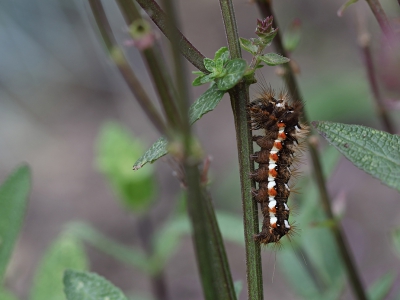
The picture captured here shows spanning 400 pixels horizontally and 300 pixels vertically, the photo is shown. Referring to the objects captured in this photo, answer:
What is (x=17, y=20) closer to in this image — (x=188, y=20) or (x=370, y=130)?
A: (x=188, y=20)

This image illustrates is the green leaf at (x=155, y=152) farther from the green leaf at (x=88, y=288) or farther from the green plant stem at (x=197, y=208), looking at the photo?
the green leaf at (x=88, y=288)

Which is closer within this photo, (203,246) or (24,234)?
(203,246)

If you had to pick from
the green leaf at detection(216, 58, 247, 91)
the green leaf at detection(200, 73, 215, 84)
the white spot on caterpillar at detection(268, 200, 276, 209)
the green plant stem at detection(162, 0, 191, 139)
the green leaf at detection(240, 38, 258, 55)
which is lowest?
the white spot on caterpillar at detection(268, 200, 276, 209)

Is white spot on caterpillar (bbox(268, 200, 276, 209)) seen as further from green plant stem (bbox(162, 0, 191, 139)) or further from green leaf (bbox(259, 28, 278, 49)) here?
green plant stem (bbox(162, 0, 191, 139))

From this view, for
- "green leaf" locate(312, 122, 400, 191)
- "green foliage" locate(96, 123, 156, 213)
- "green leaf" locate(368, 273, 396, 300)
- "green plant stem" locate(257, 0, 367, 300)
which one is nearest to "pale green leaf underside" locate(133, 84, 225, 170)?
"green leaf" locate(312, 122, 400, 191)

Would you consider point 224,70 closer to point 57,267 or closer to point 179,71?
point 179,71

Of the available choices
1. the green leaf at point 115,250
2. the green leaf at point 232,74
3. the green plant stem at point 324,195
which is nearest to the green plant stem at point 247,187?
the green leaf at point 232,74

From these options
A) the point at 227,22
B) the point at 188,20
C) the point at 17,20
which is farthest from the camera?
the point at 188,20

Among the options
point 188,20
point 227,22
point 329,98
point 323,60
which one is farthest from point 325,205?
Result: point 188,20
